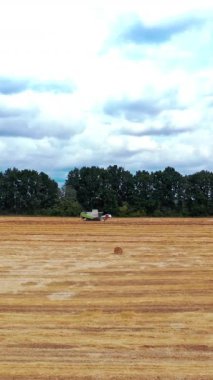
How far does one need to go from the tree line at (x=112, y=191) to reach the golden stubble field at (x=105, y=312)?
118ft

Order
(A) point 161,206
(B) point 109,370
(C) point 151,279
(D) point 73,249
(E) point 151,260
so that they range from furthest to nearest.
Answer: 1. (A) point 161,206
2. (D) point 73,249
3. (E) point 151,260
4. (C) point 151,279
5. (B) point 109,370

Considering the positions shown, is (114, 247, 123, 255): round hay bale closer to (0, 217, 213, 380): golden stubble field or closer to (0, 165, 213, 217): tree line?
(0, 217, 213, 380): golden stubble field

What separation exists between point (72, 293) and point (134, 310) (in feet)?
7.02

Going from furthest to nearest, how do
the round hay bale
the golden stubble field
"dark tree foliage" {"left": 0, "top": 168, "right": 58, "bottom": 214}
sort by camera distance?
1. "dark tree foliage" {"left": 0, "top": 168, "right": 58, "bottom": 214}
2. the round hay bale
3. the golden stubble field

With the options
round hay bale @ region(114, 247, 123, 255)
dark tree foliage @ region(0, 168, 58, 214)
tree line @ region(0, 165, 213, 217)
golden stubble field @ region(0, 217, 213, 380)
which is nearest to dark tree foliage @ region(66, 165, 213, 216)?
tree line @ region(0, 165, 213, 217)

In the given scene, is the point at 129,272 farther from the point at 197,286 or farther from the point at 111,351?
the point at 111,351

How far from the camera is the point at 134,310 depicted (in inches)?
443

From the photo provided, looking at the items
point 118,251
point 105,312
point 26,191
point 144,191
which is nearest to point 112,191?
point 144,191

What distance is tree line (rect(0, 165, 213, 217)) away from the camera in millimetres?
56844

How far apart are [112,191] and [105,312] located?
4926 cm

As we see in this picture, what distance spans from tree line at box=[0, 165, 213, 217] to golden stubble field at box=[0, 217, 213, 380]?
3595 centimetres

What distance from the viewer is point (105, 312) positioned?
11.1 m

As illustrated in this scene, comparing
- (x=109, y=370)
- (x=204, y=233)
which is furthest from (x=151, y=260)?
(x=109, y=370)

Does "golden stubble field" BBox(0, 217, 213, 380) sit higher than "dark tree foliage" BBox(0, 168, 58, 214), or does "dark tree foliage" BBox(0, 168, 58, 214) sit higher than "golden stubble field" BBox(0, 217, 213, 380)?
"dark tree foliage" BBox(0, 168, 58, 214)
